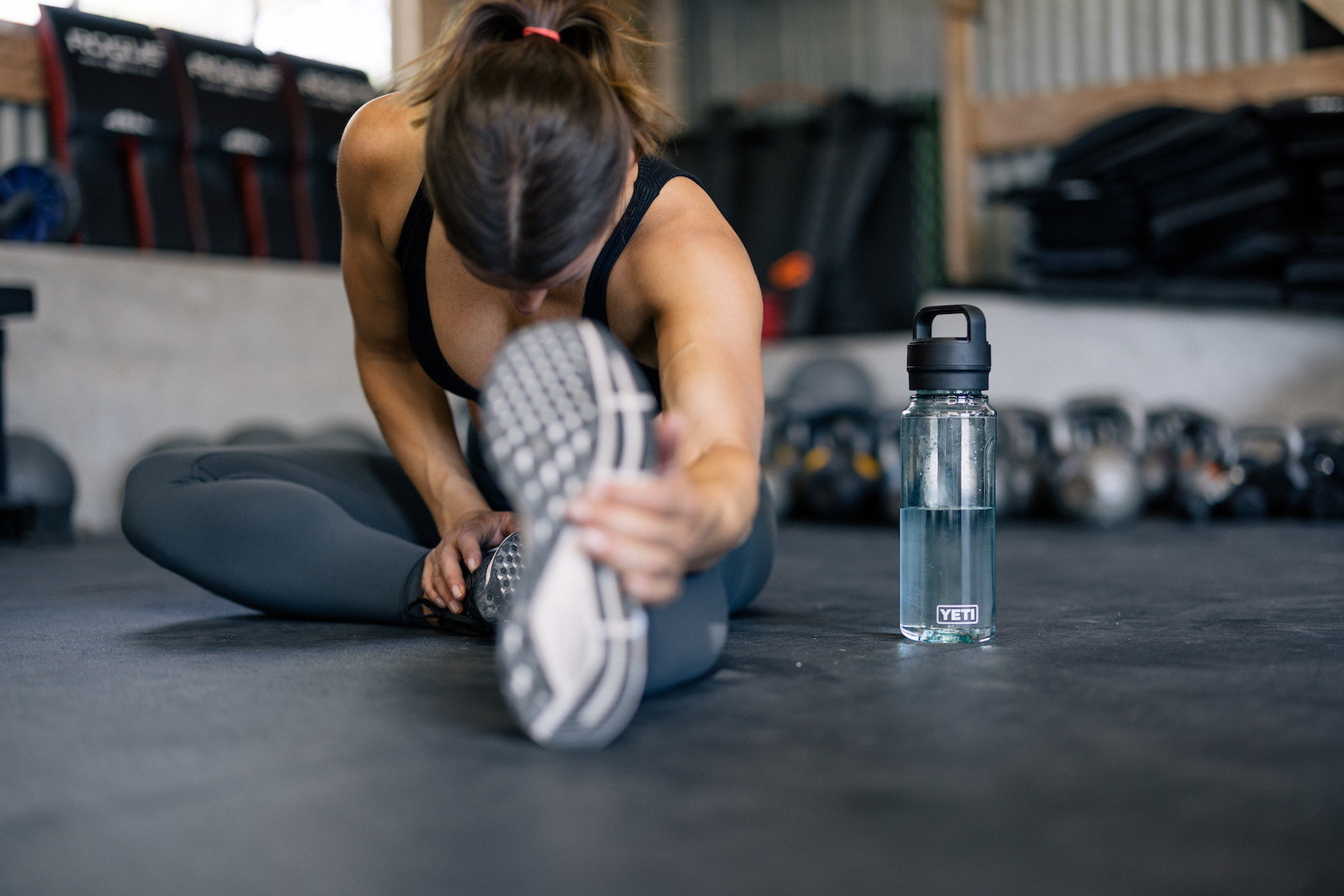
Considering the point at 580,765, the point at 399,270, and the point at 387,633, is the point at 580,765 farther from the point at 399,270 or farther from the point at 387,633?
the point at 399,270

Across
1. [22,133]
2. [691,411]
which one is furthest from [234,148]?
[691,411]

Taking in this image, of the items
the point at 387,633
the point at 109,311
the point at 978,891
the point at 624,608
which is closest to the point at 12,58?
the point at 109,311

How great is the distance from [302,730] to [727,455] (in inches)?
16.9

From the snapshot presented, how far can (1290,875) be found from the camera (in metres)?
0.63

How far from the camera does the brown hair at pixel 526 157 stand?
3.00 ft

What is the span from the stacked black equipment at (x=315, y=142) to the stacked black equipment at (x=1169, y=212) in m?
2.97

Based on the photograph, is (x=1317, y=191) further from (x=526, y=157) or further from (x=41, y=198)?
(x=41, y=198)

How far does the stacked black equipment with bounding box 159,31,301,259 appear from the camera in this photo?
15.1 ft

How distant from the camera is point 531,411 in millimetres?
792

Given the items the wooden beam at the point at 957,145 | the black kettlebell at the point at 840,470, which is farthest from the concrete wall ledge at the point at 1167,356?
the black kettlebell at the point at 840,470

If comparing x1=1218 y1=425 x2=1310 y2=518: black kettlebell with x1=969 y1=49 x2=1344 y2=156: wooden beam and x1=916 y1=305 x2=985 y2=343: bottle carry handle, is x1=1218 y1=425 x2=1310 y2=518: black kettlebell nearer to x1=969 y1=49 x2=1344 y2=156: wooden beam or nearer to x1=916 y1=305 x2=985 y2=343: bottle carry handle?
x1=969 y1=49 x2=1344 y2=156: wooden beam

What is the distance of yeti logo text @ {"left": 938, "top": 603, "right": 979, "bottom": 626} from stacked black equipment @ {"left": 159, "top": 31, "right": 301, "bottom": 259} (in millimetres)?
4136

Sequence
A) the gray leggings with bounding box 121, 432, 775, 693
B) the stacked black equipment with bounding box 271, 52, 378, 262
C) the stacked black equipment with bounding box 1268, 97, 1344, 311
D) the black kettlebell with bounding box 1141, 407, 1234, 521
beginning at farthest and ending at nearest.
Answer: the stacked black equipment with bounding box 271, 52, 378, 262 < the stacked black equipment with bounding box 1268, 97, 1344, 311 < the black kettlebell with bounding box 1141, 407, 1234, 521 < the gray leggings with bounding box 121, 432, 775, 693

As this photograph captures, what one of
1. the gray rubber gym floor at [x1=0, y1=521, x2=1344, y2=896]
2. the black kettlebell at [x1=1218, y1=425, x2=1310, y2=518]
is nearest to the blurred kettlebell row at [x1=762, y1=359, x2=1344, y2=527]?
the black kettlebell at [x1=1218, y1=425, x2=1310, y2=518]
